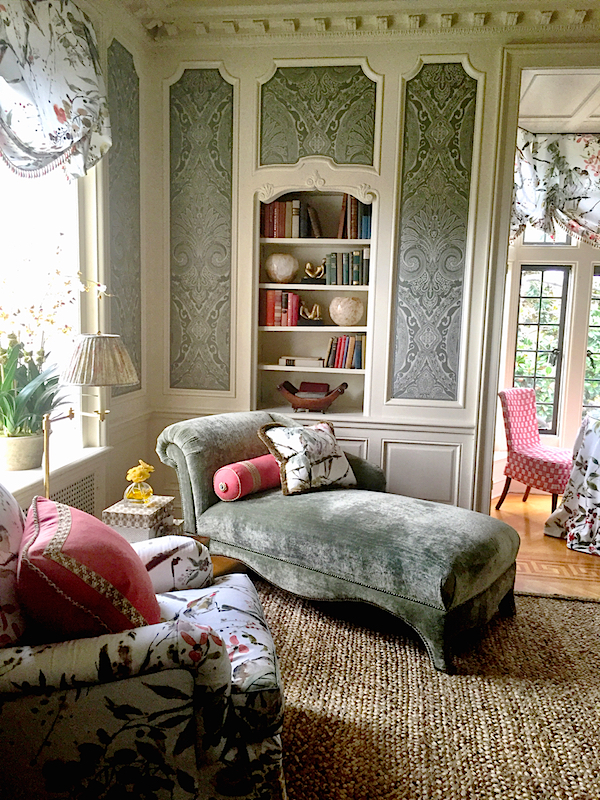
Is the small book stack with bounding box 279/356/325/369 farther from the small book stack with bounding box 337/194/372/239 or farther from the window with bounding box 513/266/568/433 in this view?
the window with bounding box 513/266/568/433

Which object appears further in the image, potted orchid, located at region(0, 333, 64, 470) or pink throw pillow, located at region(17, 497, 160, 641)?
potted orchid, located at region(0, 333, 64, 470)

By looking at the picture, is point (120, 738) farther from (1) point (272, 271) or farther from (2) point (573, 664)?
(1) point (272, 271)

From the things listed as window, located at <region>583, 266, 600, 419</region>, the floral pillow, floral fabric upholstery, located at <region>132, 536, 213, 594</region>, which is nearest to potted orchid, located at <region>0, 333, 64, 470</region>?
floral fabric upholstery, located at <region>132, 536, 213, 594</region>

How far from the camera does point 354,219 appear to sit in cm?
379

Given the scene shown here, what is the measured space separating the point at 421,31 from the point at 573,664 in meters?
3.21

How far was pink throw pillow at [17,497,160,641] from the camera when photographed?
1310mm

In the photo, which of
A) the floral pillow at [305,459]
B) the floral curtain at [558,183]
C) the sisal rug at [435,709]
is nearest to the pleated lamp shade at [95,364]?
the floral pillow at [305,459]

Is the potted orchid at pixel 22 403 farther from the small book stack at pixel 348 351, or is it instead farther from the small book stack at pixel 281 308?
A: the small book stack at pixel 348 351

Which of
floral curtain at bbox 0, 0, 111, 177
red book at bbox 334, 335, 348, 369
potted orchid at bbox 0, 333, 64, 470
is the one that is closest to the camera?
floral curtain at bbox 0, 0, 111, 177

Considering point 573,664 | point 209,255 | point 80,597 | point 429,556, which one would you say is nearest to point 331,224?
point 209,255

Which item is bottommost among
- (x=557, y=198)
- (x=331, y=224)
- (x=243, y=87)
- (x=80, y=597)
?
(x=80, y=597)

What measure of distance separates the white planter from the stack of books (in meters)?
1.98

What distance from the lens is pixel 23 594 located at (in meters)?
1.32

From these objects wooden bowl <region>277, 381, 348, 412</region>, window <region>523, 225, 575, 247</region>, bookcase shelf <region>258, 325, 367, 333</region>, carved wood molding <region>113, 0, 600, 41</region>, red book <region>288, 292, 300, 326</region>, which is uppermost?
carved wood molding <region>113, 0, 600, 41</region>
